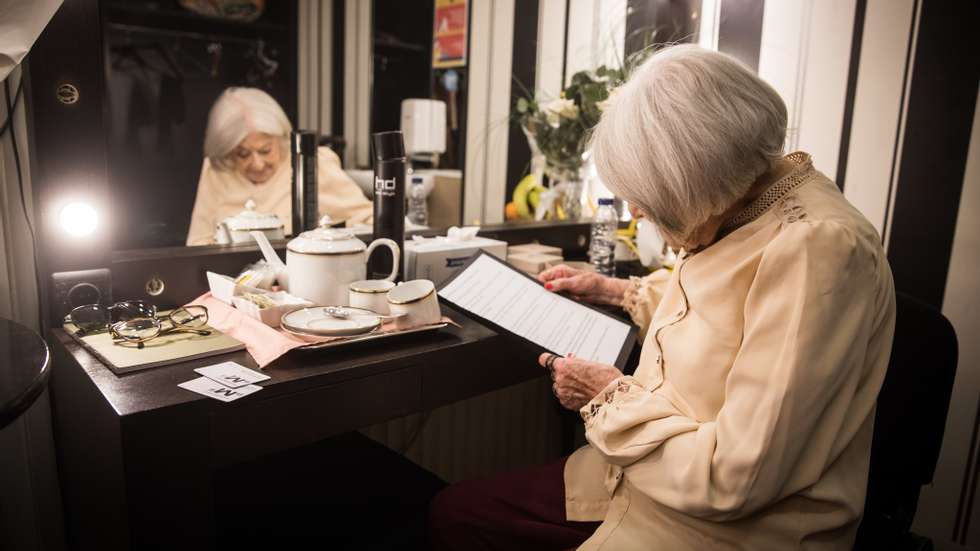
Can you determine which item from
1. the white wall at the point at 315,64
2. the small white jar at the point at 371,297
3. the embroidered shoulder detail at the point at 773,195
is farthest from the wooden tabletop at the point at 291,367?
the white wall at the point at 315,64

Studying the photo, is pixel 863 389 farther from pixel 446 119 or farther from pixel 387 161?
pixel 446 119

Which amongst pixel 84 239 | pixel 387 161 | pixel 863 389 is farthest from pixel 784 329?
pixel 84 239

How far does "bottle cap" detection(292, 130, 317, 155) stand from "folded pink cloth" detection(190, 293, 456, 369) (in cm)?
45

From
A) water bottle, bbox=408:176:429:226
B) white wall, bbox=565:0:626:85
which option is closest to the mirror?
white wall, bbox=565:0:626:85

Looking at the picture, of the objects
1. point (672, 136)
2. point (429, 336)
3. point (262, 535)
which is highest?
→ point (672, 136)

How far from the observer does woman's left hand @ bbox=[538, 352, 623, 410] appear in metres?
1.20

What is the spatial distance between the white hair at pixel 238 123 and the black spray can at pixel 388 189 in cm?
149

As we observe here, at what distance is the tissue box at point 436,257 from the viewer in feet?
5.43

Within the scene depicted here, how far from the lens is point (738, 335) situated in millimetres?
926

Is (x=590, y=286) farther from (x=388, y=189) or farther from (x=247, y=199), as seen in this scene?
(x=247, y=199)

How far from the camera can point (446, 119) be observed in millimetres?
3482

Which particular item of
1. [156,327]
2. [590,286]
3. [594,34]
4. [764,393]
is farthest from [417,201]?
[764,393]

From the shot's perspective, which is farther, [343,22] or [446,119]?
[343,22]

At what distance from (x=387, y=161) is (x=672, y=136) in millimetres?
854
